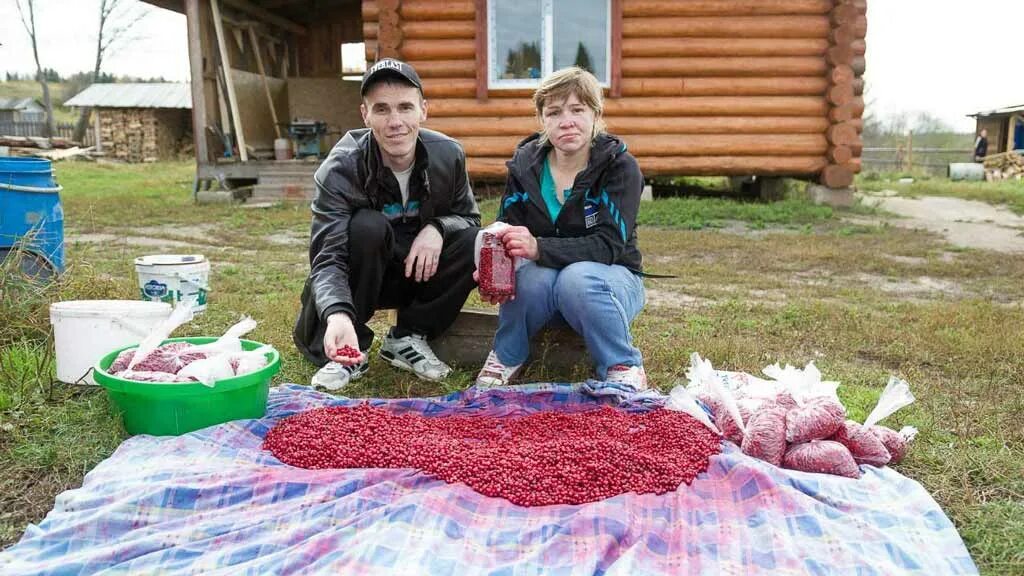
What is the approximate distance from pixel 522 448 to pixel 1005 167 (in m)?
21.4

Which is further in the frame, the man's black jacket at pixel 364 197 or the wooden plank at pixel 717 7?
the wooden plank at pixel 717 7

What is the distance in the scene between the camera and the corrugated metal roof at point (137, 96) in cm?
2206

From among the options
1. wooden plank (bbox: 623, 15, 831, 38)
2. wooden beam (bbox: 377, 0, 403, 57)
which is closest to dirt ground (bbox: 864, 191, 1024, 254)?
wooden plank (bbox: 623, 15, 831, 38)

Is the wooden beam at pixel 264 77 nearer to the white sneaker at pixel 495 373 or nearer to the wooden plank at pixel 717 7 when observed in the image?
the wooden plank at pixel 717 7

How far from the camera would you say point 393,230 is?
341 centimetres

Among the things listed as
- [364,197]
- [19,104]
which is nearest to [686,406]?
[364,197]

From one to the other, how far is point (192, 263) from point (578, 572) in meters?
2.81

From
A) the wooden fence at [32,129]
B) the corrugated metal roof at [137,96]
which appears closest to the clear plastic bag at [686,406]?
the corrugated metal roof at [137,96]

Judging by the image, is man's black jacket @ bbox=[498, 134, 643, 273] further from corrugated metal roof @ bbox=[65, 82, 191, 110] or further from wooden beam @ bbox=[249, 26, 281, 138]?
corrugated metal roof @ bbox=[65, 82, 191, 110]

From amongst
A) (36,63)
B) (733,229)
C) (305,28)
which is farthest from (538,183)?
(36,63)

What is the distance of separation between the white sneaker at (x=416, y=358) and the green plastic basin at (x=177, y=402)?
0.85m

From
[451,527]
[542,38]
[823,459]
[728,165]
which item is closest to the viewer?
[451,527]

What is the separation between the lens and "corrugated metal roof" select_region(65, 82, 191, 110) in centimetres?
2206

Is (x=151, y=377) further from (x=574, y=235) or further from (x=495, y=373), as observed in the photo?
(x=574, y=235)
